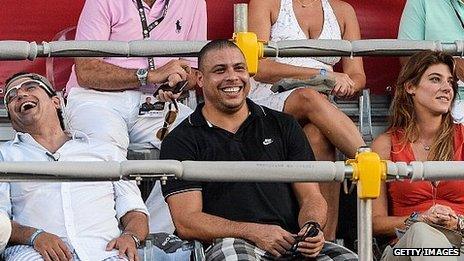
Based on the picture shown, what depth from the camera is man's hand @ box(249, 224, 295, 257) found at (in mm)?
5066

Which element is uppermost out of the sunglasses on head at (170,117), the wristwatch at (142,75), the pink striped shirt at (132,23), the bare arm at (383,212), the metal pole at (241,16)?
the pink striped shirt at (132,23)

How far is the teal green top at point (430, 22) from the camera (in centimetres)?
643

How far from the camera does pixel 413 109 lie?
574 centimetres

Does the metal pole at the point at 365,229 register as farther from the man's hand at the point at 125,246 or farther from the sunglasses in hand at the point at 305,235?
the man's hand at the point at 125,246

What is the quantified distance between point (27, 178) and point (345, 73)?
103 inches

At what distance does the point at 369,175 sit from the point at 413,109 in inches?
67.3

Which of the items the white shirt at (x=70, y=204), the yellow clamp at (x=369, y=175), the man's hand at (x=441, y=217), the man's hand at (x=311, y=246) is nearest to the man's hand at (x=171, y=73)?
the white shirt at (x=70, y=204)

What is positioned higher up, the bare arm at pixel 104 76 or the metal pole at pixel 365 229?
the bare arm at pixel 104 76

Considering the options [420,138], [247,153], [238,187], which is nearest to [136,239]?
[238,187]

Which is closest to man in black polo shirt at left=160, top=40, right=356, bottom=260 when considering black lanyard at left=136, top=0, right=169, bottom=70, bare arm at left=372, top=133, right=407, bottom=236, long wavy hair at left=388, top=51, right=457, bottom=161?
bare arm at left=372, top=133, right=407, bottom=236

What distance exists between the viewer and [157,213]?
5.81m

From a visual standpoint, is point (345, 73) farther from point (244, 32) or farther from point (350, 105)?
point (244, 32)

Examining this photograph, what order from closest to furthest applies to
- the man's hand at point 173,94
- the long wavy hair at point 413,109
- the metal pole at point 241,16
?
the metal pole at point 241,16 → the long wavy hair at point 413,109 → the man's hand at point 173,94

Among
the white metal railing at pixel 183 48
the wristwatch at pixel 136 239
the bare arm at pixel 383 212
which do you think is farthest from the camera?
the bare arm at pixel 383 212
